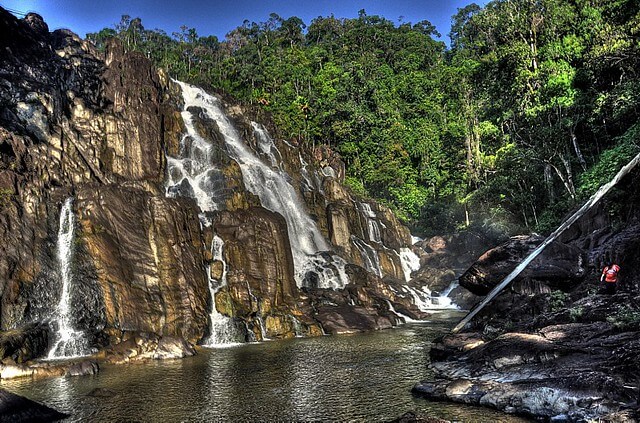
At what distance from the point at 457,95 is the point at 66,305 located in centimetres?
7561

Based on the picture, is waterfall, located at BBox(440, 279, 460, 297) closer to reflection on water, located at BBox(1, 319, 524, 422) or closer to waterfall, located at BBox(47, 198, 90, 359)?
reflection on water, located at BBox(1, 319, 524, 422)

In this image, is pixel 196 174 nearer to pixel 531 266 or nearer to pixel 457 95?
pixel 531 266

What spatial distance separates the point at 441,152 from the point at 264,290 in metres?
56.9

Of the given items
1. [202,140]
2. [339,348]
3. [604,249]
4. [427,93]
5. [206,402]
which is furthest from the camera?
[427,93]

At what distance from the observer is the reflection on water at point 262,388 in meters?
15.0

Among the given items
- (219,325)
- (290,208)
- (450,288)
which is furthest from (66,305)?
(450,288)

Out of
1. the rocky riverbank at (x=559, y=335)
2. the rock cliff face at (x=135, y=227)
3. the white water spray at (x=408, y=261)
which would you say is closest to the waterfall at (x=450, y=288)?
the rock cliff face at (x=135, y=227)

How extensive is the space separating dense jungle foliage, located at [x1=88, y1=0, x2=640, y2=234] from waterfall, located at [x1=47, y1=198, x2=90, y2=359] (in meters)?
33.3

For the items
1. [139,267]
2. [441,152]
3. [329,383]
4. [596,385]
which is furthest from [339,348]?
[441,152]

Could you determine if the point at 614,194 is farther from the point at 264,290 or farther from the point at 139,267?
the point at 139,267

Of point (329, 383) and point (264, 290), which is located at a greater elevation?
point (264, 290)

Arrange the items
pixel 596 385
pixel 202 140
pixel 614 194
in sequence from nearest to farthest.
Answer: pixel 596 385 → pixel 614 194 → pixel 202 140

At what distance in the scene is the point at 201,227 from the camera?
37344mm

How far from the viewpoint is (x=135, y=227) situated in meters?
32.9
